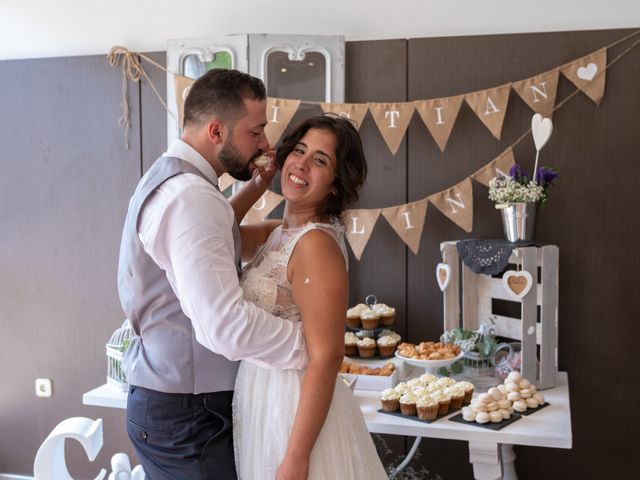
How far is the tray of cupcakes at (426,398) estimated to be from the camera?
2.26 m

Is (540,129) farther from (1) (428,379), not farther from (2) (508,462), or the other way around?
(2) (508,462)

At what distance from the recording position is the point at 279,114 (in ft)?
9.88

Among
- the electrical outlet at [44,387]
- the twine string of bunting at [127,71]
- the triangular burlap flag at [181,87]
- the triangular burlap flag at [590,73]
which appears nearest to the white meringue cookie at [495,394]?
the triangular burlap flag at [590,73]

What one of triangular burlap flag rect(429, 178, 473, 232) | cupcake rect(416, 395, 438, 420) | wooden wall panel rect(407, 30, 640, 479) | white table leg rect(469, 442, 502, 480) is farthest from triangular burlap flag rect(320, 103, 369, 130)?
white table leg rect(469, 442, 502, 480)

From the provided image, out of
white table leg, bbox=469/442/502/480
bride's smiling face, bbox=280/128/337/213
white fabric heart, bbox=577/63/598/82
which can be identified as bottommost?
white table leg, bbox=469/442/502/480

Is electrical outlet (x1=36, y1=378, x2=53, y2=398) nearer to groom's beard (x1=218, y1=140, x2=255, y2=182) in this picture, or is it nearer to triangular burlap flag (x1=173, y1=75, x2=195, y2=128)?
triangular burlap flag (x1=173, y1=75, x2=195, y2=128)

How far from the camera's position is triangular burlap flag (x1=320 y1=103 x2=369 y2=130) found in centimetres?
298

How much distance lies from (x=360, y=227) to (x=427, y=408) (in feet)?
3.21

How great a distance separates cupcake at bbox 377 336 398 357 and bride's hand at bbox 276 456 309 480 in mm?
1257

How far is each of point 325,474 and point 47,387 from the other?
7.79ft

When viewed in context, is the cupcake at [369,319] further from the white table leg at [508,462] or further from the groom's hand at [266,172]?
the groom's hand at [266,172]

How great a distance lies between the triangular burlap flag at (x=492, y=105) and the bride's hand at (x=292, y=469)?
1.81m

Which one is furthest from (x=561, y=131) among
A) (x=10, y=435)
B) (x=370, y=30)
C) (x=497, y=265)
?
(x=10, y=435)

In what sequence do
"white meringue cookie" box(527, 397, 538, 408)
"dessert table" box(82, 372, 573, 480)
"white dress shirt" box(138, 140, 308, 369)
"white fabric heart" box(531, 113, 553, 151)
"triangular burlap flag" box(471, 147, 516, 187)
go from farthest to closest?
"triangular burlap flag" box(471, 147, 516, 187) < "white fabric heart" box(531, 113, 553, 151) < "white meringue cookie" box(527, 397, 538, 408) < "dessert table" box(82, 372, 573, 480) < "white dress shirt" box(138, 140, 308, 369)
